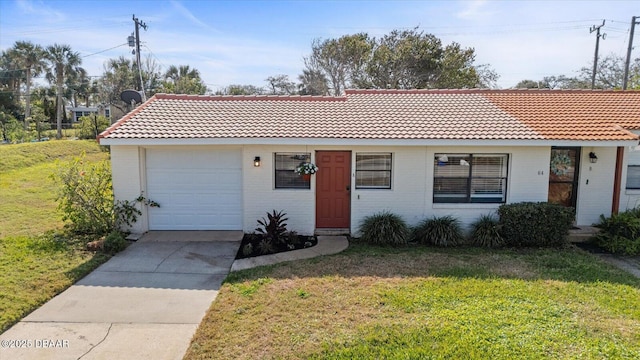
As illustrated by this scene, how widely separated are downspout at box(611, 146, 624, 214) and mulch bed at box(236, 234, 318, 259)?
303 inches

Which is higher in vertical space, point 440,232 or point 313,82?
point 313,82

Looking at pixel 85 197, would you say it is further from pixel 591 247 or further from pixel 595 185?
pixel 595 185

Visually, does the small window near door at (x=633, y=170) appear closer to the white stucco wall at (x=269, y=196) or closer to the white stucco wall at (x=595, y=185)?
the white stucco wall at (x=595, y=185)

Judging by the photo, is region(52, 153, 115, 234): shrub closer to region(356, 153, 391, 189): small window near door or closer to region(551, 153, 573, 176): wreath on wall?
region(356, 153, 391, 189): small window near door

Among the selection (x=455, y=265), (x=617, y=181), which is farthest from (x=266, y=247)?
(x=617, y=181)

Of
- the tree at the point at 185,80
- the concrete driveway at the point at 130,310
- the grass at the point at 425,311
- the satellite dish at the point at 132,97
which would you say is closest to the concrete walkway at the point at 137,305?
the concrete driveway at the point at 130,310

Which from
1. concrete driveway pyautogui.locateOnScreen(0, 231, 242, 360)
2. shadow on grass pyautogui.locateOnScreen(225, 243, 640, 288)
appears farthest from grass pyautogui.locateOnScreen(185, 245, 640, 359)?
concrete driveway pyautogui.locateOnScreen(0, 231, 242, 360)

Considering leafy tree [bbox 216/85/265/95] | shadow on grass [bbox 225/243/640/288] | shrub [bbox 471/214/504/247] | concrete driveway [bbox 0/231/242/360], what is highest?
leafy tree [bbox 216/85/265/95]

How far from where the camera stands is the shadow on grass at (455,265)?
6.97 metres

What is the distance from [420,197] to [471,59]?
25.4 m

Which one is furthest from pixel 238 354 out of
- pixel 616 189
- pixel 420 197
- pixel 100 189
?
pixel 616 189

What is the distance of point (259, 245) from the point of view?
28.1 ft

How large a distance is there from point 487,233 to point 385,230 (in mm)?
2401

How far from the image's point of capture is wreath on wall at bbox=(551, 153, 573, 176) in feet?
32.5
